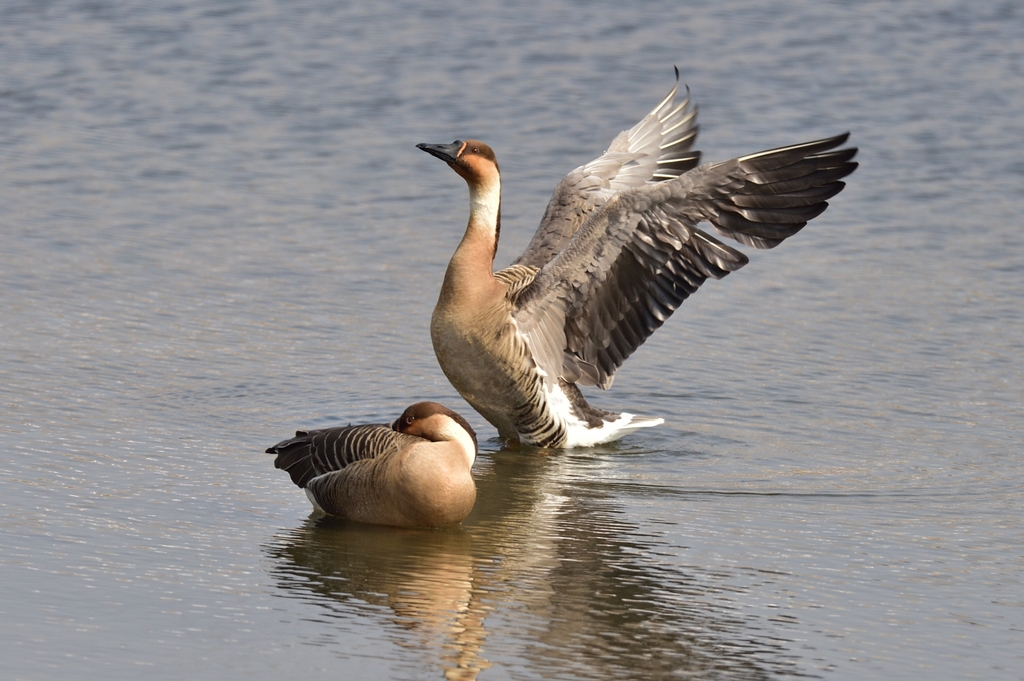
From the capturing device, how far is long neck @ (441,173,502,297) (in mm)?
7785

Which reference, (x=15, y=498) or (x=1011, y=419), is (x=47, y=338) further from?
(x=1011, y=419)

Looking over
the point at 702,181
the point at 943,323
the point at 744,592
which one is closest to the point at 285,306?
the point at 702,181

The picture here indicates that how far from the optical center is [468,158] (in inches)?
309

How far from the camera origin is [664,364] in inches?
360

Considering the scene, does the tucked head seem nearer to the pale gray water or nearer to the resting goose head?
the pale gray water

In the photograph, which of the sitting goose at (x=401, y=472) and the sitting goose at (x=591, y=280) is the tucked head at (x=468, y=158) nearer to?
the sitting goose at (x=591, y=280)

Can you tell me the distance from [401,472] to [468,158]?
7.43ft

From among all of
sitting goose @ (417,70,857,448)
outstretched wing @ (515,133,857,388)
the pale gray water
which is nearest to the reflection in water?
the pale gray water

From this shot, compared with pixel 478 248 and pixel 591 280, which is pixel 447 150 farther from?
pixel 591 280

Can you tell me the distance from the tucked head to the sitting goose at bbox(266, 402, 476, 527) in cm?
193

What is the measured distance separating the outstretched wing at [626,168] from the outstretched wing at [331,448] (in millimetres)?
2671

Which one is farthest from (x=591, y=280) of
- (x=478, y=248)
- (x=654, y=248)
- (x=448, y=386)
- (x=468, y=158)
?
(x=448, y=386)

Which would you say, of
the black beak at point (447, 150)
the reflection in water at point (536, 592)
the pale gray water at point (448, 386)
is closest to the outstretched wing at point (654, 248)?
the pale gray water at point (448, 386)

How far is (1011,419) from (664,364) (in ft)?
6.82
